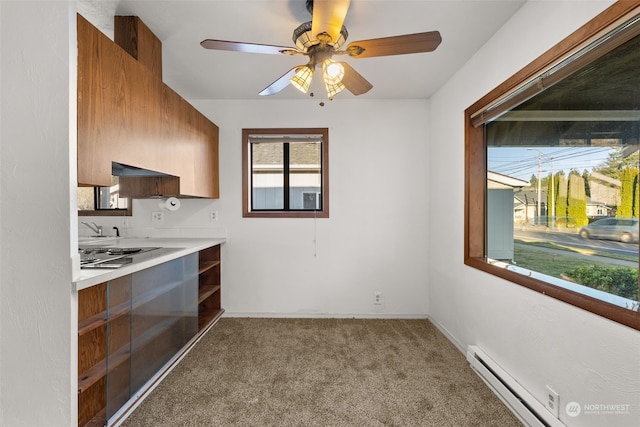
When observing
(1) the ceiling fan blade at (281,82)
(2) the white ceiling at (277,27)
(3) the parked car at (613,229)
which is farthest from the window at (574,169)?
(1) the ceiling fan blade at (281,82)

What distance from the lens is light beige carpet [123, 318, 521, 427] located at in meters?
1.57

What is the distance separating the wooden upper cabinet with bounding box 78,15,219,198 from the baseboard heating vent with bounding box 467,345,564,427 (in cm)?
256

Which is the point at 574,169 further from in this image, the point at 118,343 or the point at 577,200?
the point at 118,343

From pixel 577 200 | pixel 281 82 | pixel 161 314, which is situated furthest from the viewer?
pixel 161 314

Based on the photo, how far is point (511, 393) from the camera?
163 centimetres

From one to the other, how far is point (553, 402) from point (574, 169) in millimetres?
1223

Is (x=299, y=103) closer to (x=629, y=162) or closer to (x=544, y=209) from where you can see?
(x=544, y=209)

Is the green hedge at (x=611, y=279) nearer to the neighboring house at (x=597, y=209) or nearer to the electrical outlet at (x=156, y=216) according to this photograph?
the neighboring house at (x=597, y=209)

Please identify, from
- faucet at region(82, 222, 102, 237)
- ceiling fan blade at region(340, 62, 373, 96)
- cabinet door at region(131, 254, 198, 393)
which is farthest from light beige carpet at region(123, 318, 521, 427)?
ceiling fan blade at region(340, 62, 373, 96)

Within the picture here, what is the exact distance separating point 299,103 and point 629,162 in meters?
2.63

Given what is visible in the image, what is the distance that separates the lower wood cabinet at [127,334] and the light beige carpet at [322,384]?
147mm

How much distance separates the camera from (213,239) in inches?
116

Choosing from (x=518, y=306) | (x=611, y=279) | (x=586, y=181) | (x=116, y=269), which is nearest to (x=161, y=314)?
(x=116, y=269)

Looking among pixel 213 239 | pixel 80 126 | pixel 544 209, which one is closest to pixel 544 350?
pixel 544 209
